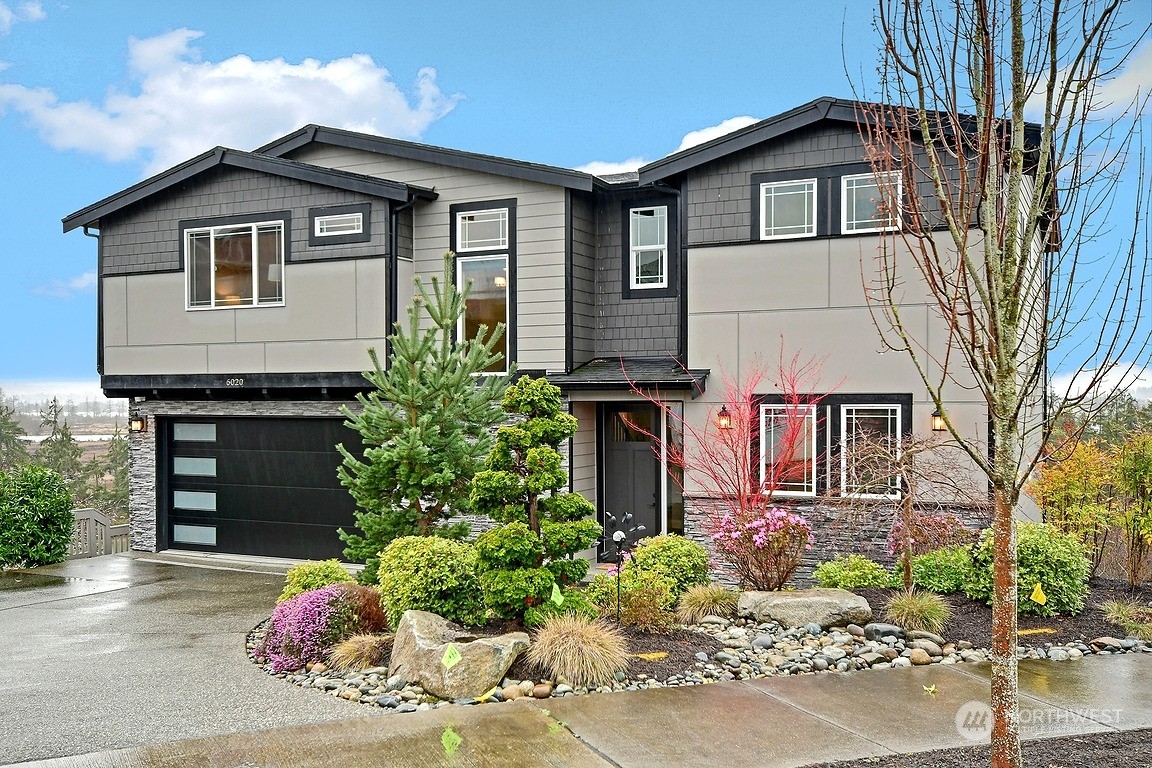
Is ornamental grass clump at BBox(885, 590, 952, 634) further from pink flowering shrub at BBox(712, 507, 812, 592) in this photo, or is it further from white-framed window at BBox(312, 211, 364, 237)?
white-framed window at BBox(312, 211, 364, 237)

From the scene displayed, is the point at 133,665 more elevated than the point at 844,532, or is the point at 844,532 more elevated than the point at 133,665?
the point at 844,532

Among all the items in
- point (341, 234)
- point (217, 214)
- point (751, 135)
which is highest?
point (751, 135)

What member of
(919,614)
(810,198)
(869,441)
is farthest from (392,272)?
(919,614)

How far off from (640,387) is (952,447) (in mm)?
3887

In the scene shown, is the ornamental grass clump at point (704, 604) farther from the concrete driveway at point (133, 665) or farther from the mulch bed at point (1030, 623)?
the concrete driveway at point (133, 665)

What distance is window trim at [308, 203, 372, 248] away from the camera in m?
13.0

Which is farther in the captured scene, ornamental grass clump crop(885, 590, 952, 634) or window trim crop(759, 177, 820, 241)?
window trim crop(759, 177, 820, 241)

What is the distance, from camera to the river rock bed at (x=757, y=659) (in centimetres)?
683

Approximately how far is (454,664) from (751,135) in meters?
7.64

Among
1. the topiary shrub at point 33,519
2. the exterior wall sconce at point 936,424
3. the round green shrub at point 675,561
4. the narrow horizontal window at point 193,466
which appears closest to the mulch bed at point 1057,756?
the round green shrub at point 675,561

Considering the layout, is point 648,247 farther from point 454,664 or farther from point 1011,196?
point 1011,196

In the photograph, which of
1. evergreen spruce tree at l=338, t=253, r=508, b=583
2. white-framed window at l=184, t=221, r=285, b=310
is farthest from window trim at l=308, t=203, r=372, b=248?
evergreen spruce tree at l=338, t=253, r=508, b=583

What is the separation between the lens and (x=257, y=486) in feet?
47.6

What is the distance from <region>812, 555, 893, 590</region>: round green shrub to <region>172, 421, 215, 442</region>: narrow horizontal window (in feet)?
32.6
